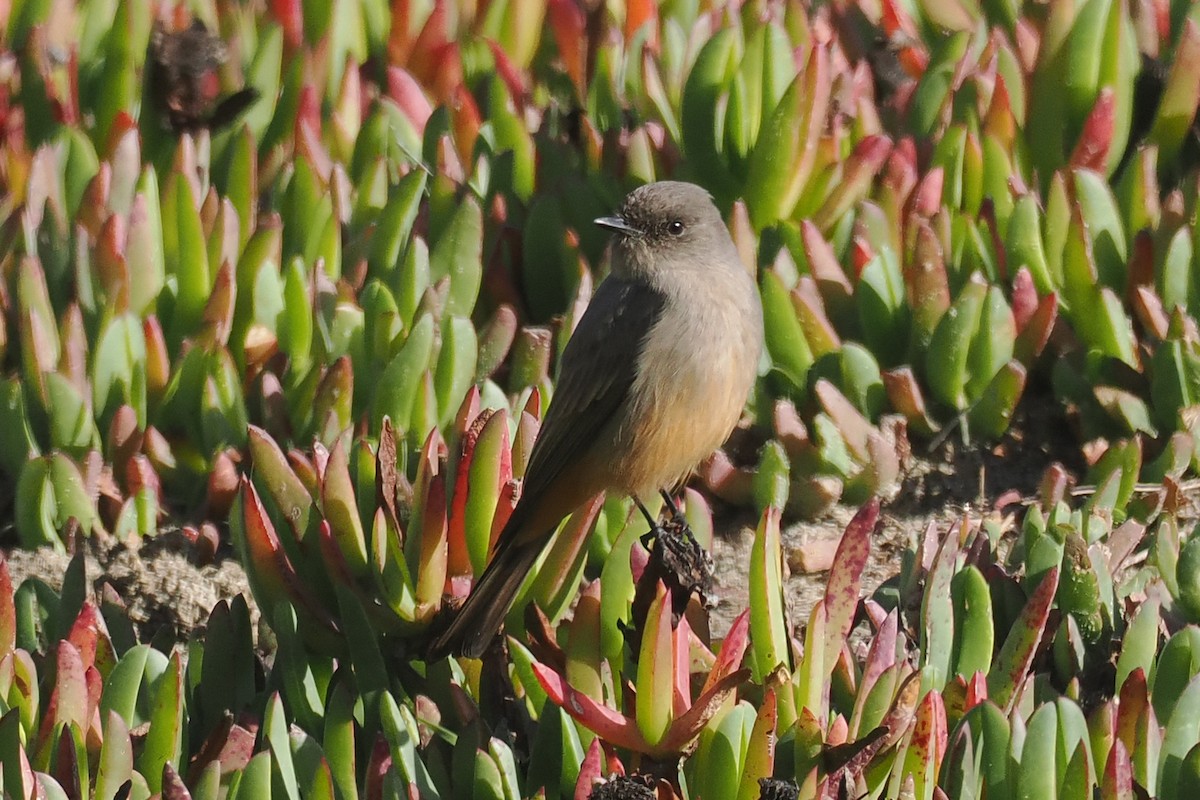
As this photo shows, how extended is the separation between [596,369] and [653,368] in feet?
0.56

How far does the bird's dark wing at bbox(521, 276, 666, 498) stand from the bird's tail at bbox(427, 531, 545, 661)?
486 mm

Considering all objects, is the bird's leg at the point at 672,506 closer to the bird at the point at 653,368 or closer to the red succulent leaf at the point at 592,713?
the bird at the point at 653,368

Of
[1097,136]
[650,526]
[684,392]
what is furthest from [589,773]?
[1097,136]

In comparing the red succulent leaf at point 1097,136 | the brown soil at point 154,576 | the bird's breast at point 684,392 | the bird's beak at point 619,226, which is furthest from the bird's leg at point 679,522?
the red succulent leaf at point 1097,136

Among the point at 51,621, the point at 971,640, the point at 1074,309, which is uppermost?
the point at 1074,309

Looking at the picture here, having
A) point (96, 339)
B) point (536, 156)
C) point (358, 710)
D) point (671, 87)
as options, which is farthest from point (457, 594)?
point (671, 87)

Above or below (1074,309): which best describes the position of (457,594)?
below

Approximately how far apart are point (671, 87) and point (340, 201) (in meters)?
1.42

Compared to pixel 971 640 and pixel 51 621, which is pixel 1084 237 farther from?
pixel 51 621

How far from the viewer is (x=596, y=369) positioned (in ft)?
16.0

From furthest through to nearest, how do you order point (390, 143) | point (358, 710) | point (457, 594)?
point (390, 143) → point (457, 594) → point (358, 710)

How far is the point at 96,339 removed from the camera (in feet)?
17.4

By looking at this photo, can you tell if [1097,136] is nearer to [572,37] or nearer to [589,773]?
[572,37]

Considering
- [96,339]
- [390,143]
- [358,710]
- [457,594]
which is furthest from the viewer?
[390,143]
